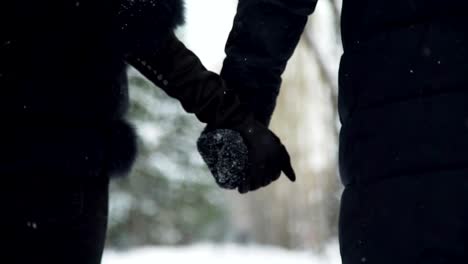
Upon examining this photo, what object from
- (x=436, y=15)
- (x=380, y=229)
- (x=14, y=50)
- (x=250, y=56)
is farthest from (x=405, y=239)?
(x=14, y=50)

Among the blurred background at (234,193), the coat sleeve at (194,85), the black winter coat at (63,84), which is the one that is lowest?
the blurred background at (234,193)

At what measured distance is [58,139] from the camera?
5.96ft

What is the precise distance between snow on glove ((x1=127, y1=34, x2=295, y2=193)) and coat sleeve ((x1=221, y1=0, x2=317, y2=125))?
0.05 meters

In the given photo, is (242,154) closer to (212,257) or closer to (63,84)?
(63,84)

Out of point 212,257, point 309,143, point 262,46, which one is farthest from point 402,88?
point 309,143

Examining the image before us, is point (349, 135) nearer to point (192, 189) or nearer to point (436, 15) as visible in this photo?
point (436, 15)

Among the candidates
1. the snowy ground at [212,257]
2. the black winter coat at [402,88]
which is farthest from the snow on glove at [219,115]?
the snowy ground at [212,257]

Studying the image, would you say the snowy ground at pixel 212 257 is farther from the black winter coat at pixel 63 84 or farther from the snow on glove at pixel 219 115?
the black winter coat at pixel 63 84

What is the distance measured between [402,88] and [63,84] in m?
0.72

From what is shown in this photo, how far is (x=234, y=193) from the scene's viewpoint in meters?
15.9

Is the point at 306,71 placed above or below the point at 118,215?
above

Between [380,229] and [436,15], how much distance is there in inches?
17.5

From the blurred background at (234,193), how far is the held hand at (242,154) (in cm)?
831

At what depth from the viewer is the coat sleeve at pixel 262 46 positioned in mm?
2098
